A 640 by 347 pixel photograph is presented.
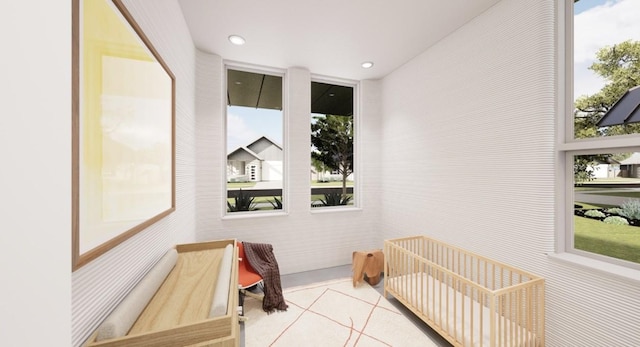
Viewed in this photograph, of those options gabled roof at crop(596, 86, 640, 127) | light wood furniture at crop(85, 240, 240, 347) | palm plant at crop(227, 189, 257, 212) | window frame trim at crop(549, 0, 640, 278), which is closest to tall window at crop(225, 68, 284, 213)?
palm plant at crop(227, 189, 257, 212)

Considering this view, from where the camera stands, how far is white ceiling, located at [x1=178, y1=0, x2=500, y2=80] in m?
1.92

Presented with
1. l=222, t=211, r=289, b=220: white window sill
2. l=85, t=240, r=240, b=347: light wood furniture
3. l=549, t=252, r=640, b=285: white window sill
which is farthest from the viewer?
l=222, t=211, r=289, b=220: white window sill

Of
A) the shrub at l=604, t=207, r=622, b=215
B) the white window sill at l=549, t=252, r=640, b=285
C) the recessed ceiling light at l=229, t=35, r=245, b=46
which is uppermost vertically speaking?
the recessed ceiling light at l=229, t=35, r=245, b=46

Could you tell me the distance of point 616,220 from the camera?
1466mm

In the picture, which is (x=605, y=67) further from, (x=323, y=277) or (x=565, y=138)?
(x=323, y=277)

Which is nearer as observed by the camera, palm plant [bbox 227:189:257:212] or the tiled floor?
the tiled floor

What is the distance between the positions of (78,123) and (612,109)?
260 cm

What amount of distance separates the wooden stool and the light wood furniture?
1.54m

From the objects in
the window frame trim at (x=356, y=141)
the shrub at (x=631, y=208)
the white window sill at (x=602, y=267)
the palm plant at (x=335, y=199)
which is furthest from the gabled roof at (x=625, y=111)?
the palm plant at (x=335, y=199)

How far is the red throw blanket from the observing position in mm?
2213

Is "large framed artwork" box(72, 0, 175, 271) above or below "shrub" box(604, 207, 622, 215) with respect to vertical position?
above

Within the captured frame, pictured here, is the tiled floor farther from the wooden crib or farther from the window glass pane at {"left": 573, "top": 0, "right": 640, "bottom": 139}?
the window glass pane at {"left": 573, "top": 0, "right": 640, "bottom": 139}

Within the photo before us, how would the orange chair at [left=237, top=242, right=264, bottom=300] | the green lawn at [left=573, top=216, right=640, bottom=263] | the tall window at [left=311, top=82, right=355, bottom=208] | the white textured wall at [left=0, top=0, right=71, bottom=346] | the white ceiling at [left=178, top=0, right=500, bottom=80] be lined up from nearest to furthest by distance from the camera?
the white textured wall at [left=0, top=0, right=71, bottom=346]
the green lawn at [left=573, top=216, right=640, bottom=263]
the white ceiling at [left=178, top=0, right=500, bottom=80]
the orange chair at [left=237, top=242, right=264, bottom=300]
the tall window at [left=311, top=82, right=355, bottom=208]

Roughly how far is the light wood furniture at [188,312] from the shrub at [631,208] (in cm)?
222
